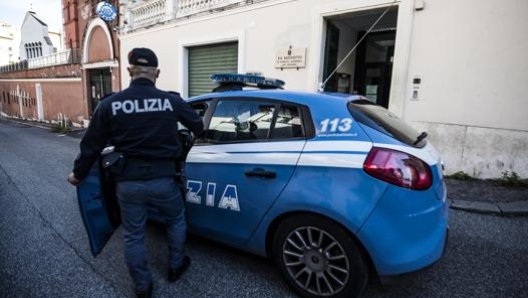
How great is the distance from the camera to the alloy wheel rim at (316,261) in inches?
85.7

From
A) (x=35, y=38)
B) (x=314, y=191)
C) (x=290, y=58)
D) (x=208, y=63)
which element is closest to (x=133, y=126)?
(x=314, y=191)

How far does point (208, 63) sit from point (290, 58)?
3.33 meters

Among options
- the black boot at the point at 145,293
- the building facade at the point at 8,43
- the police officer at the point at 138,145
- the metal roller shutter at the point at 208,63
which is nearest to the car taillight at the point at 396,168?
the police officer at the point at 138,145

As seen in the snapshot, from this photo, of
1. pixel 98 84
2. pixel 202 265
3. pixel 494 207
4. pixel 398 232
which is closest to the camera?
pixel 398 232

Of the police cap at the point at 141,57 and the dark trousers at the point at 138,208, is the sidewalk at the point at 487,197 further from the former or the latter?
the police cap at the point at 141,57

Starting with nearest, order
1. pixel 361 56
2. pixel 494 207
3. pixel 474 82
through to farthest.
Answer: pixel 494 207 < pixel 474 82 < pixel 361 56

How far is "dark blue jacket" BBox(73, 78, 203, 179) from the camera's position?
2145 millimetres

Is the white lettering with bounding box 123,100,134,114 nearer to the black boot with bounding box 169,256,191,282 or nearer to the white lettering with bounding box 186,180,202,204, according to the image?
the white lettering with bounding box 186,180,202,204

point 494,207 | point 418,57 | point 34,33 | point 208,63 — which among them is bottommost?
point 494,207

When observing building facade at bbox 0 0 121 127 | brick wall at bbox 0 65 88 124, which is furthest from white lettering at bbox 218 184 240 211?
brick wall at bbox 0 65 88 124

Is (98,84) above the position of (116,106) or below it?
above

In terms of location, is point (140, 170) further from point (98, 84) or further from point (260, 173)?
point (98, 84)

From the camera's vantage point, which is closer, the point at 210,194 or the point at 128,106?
the point at 128,106

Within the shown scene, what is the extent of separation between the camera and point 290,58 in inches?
291
